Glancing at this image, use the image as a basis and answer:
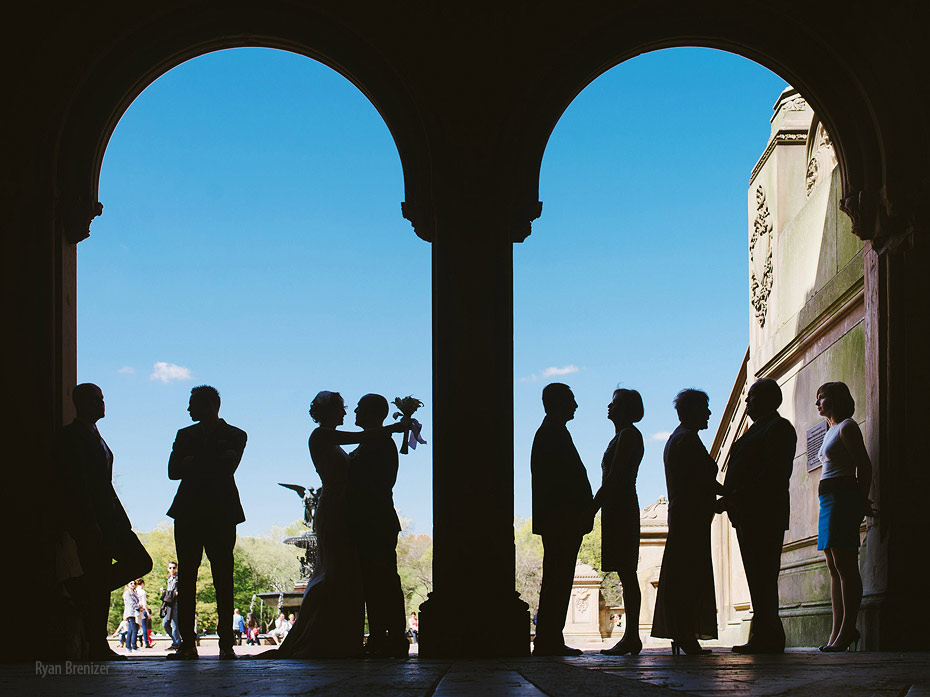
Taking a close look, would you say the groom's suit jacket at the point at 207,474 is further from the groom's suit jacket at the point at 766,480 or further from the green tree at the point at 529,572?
the green tree at the point at 529,572

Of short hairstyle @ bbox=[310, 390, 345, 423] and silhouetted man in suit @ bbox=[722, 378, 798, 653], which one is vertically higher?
short hairstyle @ bbox=[310, 390, 345, 423]

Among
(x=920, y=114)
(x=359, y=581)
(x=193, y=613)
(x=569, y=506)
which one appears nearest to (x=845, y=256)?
(x=920, y=114)

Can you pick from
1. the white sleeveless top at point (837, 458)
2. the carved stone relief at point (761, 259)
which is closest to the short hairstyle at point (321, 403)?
the white sleeveless top at point (837, 458)

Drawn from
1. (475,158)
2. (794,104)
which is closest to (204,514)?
(475,158)

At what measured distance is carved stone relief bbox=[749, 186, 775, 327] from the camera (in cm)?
1150

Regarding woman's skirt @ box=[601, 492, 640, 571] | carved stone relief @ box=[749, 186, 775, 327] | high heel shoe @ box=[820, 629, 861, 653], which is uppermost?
carved stone relief @ box=[749, 186, 775, 327]

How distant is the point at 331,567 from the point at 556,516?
1.27 metres

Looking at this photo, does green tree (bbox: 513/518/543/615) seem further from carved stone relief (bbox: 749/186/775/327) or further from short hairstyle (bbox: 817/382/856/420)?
short hairstyle (bbox: 817/382/856/420)

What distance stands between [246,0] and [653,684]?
5616 millimetres

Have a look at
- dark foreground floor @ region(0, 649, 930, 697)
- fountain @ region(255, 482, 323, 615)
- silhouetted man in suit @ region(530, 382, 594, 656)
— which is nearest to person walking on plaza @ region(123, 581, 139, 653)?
fountain @ region(255, 482, 323, 615)

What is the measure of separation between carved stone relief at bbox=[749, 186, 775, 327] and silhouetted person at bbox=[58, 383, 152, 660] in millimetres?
7385

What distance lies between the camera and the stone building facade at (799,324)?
855cm

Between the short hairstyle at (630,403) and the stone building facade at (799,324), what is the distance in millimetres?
1846

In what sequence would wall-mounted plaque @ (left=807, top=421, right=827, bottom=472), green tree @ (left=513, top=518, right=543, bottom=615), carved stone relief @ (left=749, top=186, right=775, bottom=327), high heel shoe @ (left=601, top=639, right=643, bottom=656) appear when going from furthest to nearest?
green tree @ (left=513, top=518, right=543, bottom=615) → carved stone relief @ (left=749, top=186, right=775, bottom=327) → wall-mounted plaque @ (left=807, top=421, right=827, bottom=472) → high heel shoe @ (left=601, top=639, right=643, bottom=656)
